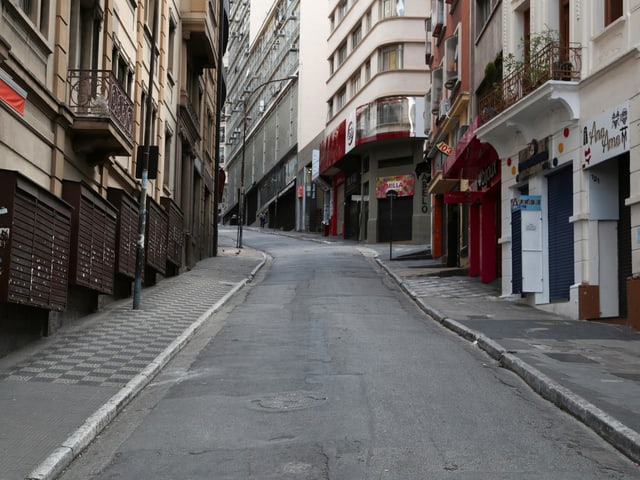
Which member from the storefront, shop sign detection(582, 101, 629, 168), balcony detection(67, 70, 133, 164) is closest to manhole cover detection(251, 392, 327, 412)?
balcony detection(67, 70, 133, 164)

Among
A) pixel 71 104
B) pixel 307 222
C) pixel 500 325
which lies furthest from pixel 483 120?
pixel 307 222

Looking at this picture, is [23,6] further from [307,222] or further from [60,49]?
[307,222]

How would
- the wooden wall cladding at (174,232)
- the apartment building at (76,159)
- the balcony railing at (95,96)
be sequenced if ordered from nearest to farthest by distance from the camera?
the apartment building at (76,159)
the balcony railing at (95,96)
the wooden wall cladding at (174,232)

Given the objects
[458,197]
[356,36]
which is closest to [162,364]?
[458,197]

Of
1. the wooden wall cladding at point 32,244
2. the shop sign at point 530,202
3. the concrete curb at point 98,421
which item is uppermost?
the shop sign at point 530,202

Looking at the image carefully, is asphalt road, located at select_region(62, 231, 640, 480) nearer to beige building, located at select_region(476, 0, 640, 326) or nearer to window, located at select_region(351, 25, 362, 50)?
beige building, located at select_region(476, 0, 640, 326)

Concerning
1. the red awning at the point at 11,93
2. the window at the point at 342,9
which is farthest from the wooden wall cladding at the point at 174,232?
the window at the point at 342,9

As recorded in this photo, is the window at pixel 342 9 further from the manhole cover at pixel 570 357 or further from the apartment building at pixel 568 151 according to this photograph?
the manhole cover at pixel 570 357

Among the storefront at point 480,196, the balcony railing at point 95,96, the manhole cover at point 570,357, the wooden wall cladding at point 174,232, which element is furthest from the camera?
the storefront at point 480,196

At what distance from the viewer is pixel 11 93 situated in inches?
442

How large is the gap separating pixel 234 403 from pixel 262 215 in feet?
254

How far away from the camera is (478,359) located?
36.7 feet

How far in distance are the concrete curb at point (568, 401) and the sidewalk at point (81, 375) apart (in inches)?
174

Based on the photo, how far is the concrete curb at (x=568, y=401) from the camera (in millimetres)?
6430
